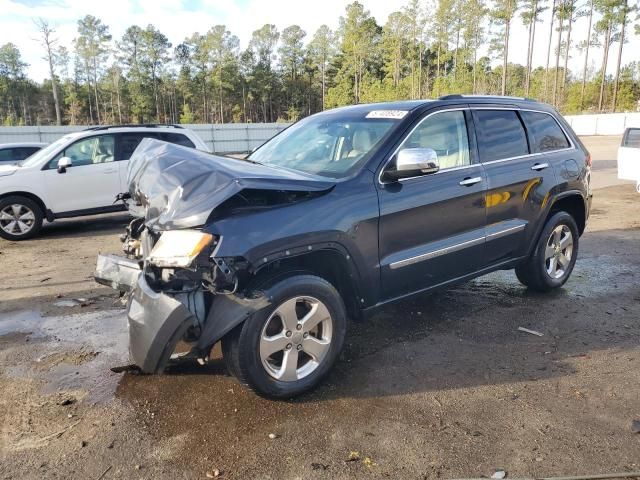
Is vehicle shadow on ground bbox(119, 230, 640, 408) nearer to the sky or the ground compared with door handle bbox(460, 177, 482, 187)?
nearer to the ground

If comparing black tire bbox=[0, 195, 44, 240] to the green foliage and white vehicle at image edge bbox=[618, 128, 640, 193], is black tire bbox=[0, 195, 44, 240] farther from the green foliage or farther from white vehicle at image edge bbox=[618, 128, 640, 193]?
the green foliage

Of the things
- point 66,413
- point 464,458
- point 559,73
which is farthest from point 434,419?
point 559,73

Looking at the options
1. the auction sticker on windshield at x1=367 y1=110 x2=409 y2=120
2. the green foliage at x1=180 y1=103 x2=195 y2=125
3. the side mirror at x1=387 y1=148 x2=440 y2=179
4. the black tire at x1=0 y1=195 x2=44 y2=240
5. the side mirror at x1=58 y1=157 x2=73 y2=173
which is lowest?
the black tire at x1=0 y1=195 x2=44 y2=240

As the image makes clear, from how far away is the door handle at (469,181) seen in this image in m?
4.06

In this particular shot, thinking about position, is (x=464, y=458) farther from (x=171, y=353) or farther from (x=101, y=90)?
(x=101, y=90)

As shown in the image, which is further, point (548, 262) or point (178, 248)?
point (548, 262)

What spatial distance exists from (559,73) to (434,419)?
6653 cm

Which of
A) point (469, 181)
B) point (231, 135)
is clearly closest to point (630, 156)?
point (469, 181)

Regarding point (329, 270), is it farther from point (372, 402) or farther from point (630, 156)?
point (630, 156)

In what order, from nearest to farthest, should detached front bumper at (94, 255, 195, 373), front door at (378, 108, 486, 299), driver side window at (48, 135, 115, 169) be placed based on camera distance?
detached front bumper at (94, 255, 195, 373), front door at (378, 108, 486, 299), driver side window at (48, 135, 115, 169)

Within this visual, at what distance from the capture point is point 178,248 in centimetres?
290

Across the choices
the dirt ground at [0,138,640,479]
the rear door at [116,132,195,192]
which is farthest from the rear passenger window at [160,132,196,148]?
the dirt ground at [0,138,640,479]

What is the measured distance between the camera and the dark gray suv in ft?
9.50

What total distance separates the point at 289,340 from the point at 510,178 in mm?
2572
